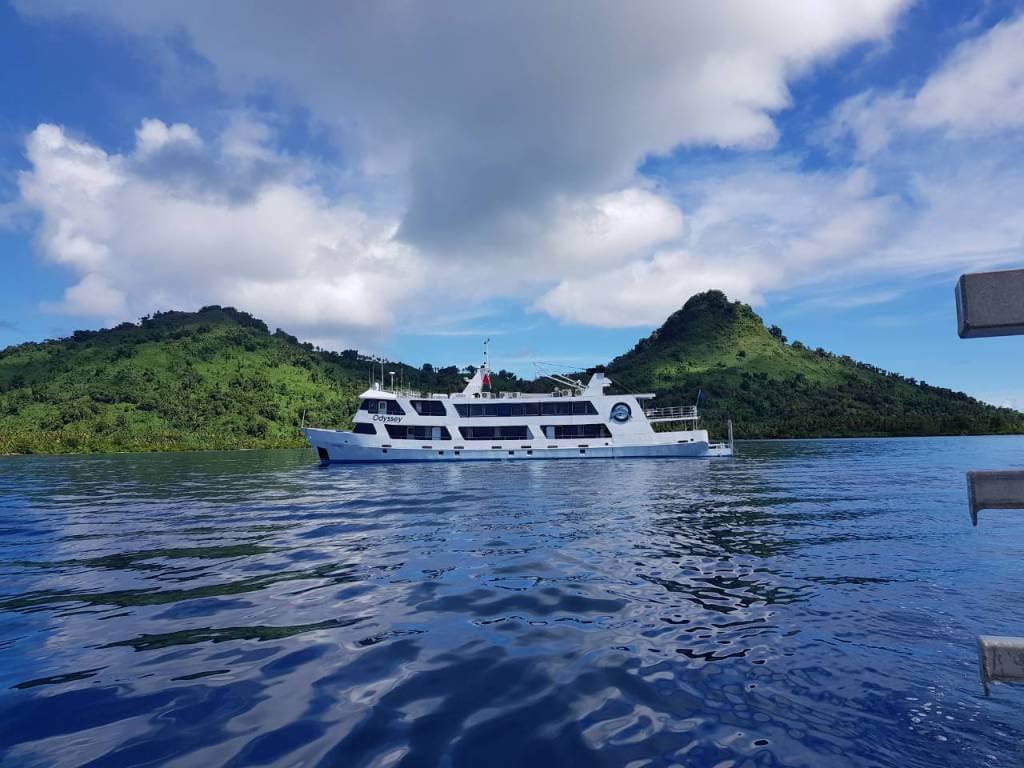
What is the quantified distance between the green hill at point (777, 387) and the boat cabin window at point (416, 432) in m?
47.0

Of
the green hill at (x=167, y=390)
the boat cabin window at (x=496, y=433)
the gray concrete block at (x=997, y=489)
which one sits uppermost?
the green hill at (x=167, y=390)

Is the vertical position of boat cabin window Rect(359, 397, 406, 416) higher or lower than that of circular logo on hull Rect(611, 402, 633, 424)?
higher

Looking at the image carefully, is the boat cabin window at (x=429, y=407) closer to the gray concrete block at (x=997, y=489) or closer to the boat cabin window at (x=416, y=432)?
the boat cabin window at (x=416, y=432)

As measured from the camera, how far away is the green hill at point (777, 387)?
4267 inches

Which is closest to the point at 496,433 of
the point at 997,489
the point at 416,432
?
the point at 416,432

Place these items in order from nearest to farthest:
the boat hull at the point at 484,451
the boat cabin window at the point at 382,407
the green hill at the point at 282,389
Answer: the boat hull at the point at 484,451
the boat cabin window at the point at 382,407
the green hill at the point at 282,389

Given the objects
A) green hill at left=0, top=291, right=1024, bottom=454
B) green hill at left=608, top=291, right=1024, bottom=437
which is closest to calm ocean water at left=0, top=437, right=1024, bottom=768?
green hill at left=608, top=291, right=1024, bottom=437

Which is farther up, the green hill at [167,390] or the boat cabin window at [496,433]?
the green hill at [167,390]

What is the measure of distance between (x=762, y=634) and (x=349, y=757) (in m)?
4.66

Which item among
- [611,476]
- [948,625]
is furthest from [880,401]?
[948,625]

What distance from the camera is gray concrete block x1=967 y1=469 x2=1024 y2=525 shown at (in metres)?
3.61

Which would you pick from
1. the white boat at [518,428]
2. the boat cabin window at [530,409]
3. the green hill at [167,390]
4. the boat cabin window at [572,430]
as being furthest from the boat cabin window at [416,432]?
the green hill at [167,390]

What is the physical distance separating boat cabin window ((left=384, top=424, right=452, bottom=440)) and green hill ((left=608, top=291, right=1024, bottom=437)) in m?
47.0

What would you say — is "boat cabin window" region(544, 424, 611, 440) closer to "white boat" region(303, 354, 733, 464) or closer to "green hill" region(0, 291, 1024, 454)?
"white boat" region(303, 354, 733, 464)
